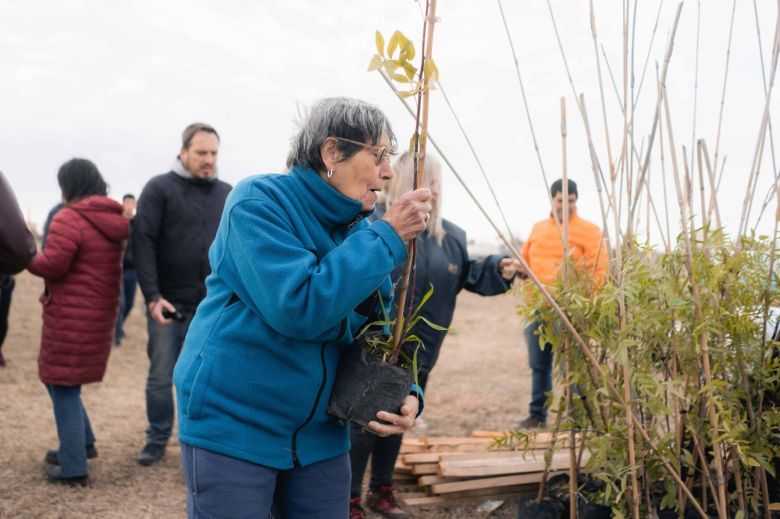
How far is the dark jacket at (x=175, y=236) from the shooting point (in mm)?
3924

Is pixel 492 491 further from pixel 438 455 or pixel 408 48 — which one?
pixel 408 48

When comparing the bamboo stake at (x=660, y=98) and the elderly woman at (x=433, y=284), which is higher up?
the bamboo stake at (x=660, y=98)

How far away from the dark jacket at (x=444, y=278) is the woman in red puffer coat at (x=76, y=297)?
1.52 meters

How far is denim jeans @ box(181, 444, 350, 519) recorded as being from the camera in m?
1.65

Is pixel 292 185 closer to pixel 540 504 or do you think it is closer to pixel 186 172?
pixel 540 504

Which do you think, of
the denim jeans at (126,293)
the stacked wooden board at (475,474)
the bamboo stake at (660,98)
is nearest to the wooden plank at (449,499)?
the stacked wooden board at (475,474)

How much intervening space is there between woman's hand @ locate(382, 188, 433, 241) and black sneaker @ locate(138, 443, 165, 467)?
3.09 m

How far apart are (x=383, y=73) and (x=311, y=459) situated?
90 cm

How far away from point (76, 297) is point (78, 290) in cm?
4

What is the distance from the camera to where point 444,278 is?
338cm

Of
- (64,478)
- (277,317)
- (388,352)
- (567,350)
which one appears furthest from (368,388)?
(64,478)

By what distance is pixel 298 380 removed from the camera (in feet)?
5.49

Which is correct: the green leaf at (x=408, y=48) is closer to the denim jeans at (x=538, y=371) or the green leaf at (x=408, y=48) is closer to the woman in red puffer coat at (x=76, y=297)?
the woman in red puffer coat at (x=76, y=297)

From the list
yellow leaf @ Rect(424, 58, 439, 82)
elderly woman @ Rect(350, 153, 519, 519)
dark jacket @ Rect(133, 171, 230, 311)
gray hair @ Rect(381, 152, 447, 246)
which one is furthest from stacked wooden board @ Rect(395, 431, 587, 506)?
yellow leaf @ Rect(424, 58, 439, 82)
